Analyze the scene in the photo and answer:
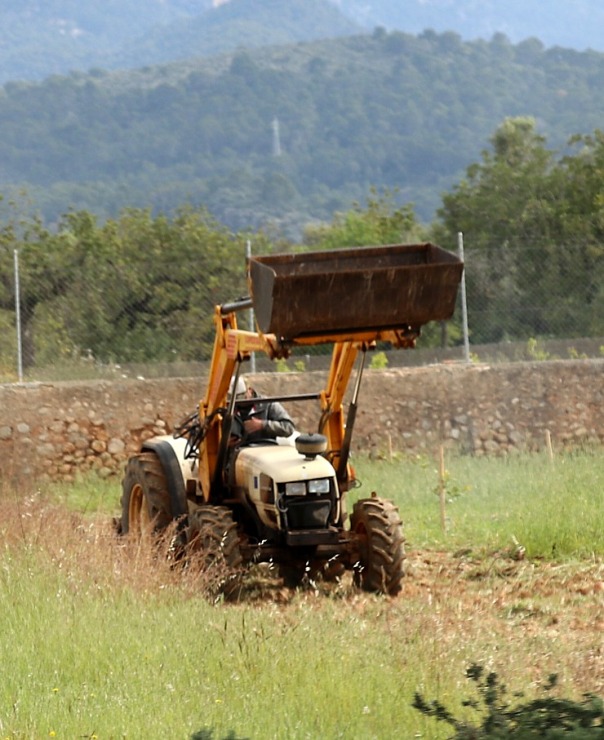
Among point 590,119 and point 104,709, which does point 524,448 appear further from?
point 590,119

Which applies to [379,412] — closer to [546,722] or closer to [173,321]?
[173,321]

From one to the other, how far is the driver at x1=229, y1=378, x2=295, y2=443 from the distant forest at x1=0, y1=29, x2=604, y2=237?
14033 centimetres

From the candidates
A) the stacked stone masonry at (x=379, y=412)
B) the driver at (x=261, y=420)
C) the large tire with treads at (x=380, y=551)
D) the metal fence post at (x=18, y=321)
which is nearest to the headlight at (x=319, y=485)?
the large tire with treads at (x=380, y=551)

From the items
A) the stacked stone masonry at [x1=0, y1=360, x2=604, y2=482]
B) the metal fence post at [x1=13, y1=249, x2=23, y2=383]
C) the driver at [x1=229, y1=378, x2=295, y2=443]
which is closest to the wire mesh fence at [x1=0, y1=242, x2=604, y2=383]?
the metal fence post at [x1=13, y1=249, x2=23, y2=383]

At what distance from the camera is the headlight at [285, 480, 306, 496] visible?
10969 millimetres

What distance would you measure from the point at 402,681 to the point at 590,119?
16255cm

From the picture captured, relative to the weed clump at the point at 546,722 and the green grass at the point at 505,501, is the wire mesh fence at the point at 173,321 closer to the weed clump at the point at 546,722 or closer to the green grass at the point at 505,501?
the green grass at the point at 505,501

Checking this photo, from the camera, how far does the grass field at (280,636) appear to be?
6.52 metres

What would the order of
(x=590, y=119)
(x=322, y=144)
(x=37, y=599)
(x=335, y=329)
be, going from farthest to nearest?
1. (x=322, y=144)
2. (x=590, y=119)
3. (x=335, y=329)
4. (x=37, y=599)

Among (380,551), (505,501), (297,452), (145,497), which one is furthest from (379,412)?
(380,551)

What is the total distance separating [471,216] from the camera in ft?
128

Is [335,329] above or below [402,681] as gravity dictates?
above

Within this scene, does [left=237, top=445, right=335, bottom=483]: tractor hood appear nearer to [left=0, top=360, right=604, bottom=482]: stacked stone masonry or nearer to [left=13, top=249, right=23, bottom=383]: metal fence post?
[left=0, top=360, right=604, bottom=482]: stacked stone masonry

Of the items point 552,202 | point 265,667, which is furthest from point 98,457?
point 552,202
